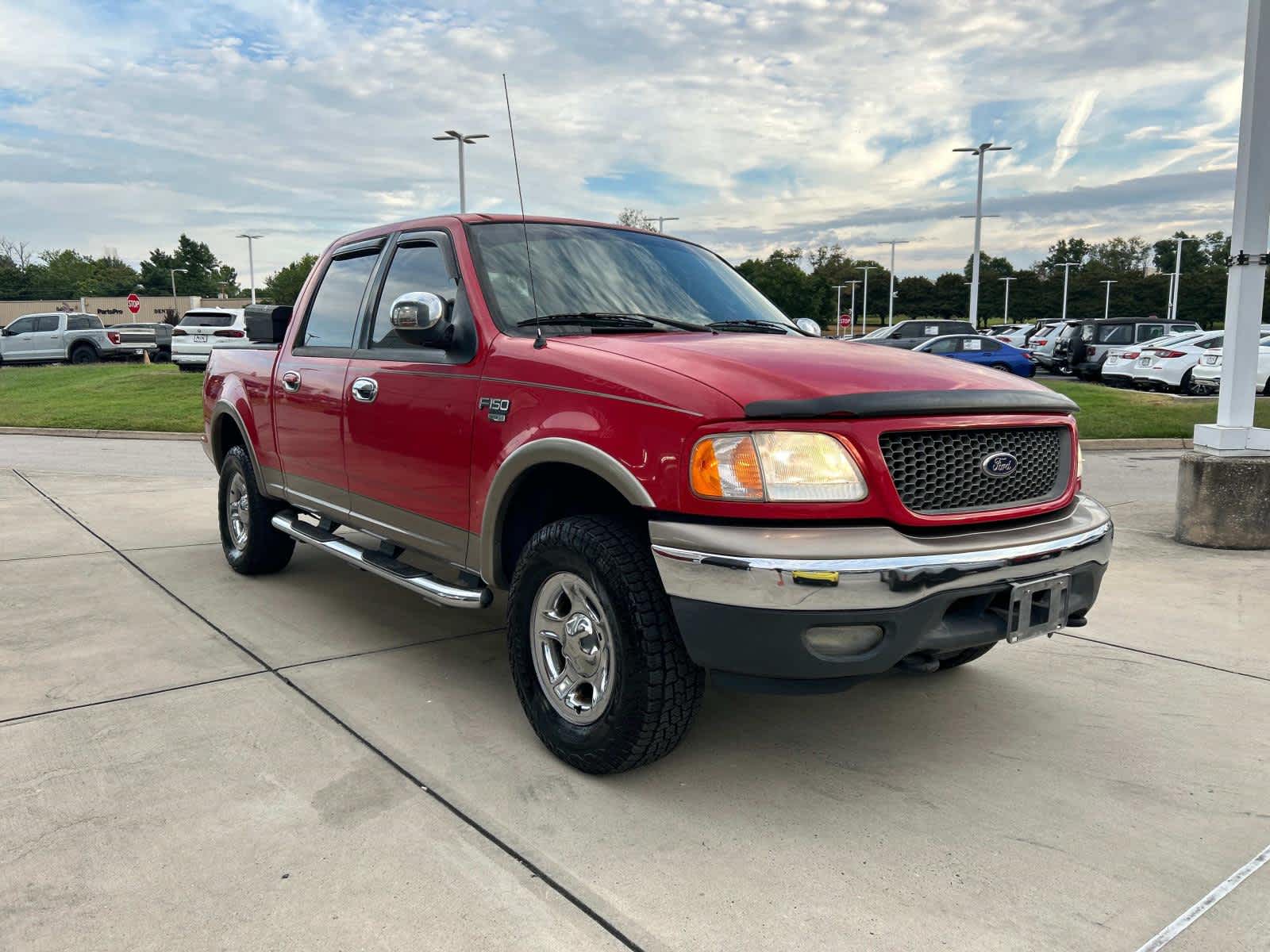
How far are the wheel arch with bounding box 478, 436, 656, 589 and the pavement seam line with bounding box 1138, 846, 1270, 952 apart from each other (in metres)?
1.67

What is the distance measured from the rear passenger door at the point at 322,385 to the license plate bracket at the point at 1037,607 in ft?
9.84

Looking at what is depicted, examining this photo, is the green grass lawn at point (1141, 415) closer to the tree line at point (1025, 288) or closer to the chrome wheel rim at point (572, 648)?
the chrome wheel rim at point (572, 648)

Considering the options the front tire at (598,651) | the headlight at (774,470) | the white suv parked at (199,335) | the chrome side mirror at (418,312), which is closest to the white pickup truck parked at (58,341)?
the white suv parked at (199,335)

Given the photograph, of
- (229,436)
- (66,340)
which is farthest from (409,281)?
(66,340)

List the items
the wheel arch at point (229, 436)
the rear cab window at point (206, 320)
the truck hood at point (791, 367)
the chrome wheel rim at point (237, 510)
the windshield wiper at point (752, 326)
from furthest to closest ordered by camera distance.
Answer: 1. the rear cab window at point (206, 320)
2. the chrome wheel rim at point (237, 510)
3. the wheel arch at point (229, 436)
4. the windshield wiper at point (752, 326)
5. the truck hood at point (791, 367)

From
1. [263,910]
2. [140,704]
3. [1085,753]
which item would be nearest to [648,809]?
[263,910]

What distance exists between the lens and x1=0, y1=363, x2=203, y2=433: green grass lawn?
15031mm

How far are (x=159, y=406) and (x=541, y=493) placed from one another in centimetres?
1516

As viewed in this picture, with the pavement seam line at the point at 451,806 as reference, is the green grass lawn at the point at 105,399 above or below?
above

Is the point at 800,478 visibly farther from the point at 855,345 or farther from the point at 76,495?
the point at 76,495

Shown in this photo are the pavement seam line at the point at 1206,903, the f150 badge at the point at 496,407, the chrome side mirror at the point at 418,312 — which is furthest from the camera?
the chrome side mirror at the point at 418,312

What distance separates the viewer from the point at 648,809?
3023 millimetres

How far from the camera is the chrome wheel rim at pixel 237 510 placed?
5.92 m

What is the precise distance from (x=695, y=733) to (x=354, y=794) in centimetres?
124
